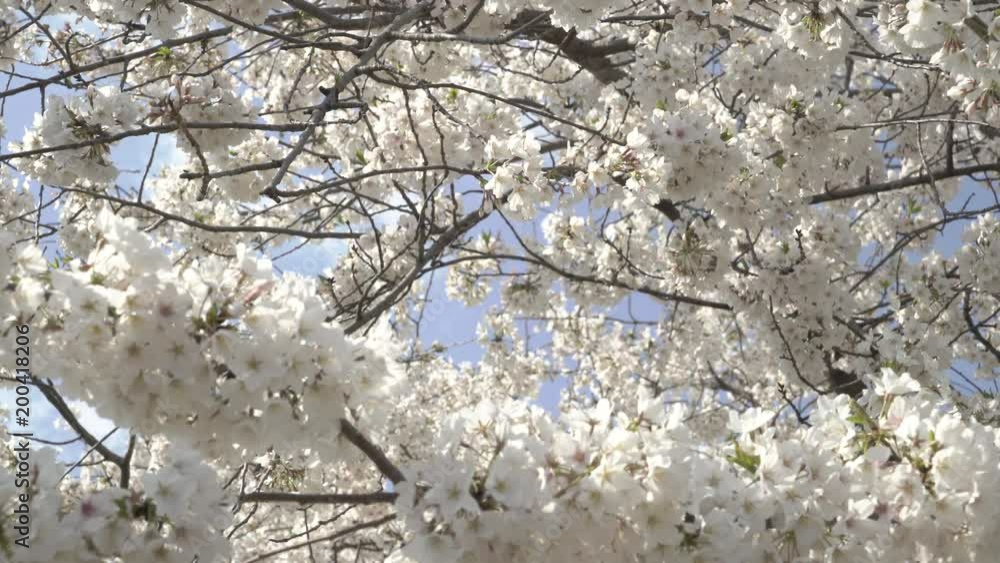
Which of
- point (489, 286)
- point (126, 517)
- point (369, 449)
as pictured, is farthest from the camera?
point (489, 286)

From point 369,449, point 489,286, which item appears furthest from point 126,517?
point 489,286

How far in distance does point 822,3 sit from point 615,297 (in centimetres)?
403

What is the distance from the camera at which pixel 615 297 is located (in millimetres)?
7293

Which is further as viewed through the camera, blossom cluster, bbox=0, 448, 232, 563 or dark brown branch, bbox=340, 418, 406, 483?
dark brown branch, bbox=340, 418, 406, 483

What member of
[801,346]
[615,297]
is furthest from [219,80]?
[615,297]

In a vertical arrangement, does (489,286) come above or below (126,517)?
above

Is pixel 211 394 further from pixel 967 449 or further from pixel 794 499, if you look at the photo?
pixel 967 449

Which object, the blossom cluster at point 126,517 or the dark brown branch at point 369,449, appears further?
the dark brown branch at point 369,449

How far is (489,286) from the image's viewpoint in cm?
767

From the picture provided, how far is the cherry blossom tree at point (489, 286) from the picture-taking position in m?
1.64

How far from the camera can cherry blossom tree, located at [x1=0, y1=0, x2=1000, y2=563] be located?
5.39 feet

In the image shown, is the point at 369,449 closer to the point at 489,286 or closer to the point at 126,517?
the point at 126,517

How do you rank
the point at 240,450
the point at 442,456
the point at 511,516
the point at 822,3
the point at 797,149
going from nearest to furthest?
the point at 511,516, the point at 442,456, the point at 240,450, the point at 822,3, the point at 797,149

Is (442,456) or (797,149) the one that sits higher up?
(797,149)
